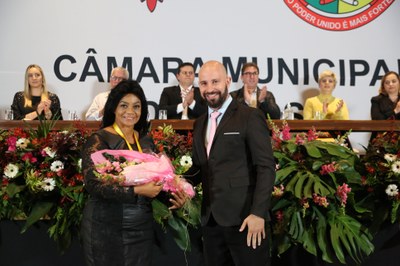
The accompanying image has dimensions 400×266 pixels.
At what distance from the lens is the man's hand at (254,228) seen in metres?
2.68

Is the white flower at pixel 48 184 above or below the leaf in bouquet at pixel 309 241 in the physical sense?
above

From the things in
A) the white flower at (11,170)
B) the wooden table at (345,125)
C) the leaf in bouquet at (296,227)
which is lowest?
the leaf in bouquet at (296,227)

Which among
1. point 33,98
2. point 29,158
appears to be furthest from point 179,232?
point 33,98

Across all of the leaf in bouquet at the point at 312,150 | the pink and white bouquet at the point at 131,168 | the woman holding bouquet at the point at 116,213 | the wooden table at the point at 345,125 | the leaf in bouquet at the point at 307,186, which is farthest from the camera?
the wooden table at the point at 345,125

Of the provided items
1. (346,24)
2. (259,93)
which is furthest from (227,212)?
(346,24)

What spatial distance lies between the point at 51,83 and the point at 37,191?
3.30 metres

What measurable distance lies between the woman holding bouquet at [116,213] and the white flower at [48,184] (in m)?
0.92

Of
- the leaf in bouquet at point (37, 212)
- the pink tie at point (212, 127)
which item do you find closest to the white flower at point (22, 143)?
the leaf in bouquet at point (37, 212)

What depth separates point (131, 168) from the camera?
2693mm

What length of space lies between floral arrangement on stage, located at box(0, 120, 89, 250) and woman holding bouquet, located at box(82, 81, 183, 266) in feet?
3.01

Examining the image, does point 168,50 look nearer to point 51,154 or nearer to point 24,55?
point 24,55

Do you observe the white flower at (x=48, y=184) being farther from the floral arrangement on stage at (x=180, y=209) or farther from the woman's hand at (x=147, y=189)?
the woman's hand at (x=147, y=189)

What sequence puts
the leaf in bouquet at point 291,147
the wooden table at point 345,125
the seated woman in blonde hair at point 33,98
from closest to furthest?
the leaf in bouquet at point 291,147
the wooden table at point 345,125
the seated woman in blonde hair at point 33,98

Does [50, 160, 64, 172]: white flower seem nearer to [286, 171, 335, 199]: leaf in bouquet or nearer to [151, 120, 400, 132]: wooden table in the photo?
[286, 171, 335, 199]: leaf in bouquet
